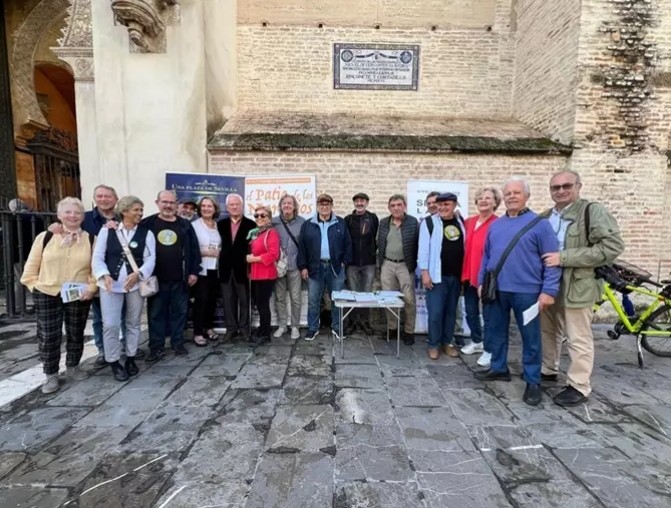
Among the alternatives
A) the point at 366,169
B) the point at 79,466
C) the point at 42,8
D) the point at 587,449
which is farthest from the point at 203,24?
the point at 587,449

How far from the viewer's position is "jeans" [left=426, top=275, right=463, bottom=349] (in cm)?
439

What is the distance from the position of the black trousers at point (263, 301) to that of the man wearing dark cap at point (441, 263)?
6.74 ft

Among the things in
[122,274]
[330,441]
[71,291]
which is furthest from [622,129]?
[71,291]

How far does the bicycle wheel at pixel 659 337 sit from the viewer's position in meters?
4.55

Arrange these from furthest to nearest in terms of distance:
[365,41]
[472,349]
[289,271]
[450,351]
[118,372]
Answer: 1. [365,41]
2. [289,271]
3. [472,349]
4. [450,351]
5. [118,372]

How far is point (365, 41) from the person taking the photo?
7.70 metres

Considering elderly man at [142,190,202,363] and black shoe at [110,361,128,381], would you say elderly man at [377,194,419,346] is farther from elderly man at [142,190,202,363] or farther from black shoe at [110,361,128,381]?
black shoe at [110,361,128,381]

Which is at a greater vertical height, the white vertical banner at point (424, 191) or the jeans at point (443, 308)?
the white vertical banner at point (424, 191)

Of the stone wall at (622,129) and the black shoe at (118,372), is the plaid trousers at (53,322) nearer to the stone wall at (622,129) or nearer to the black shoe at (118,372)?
Result: the black shoe at (118,372)

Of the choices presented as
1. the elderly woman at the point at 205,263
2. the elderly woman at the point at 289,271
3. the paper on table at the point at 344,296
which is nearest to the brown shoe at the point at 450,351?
the paper on table at the point at 344,296

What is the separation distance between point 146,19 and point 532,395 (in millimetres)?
7198

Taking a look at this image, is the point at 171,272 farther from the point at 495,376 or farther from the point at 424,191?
the point at 424,191

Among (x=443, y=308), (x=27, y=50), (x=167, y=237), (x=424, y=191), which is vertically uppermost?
(x=27, y=50)

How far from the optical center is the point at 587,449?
8.69ft
